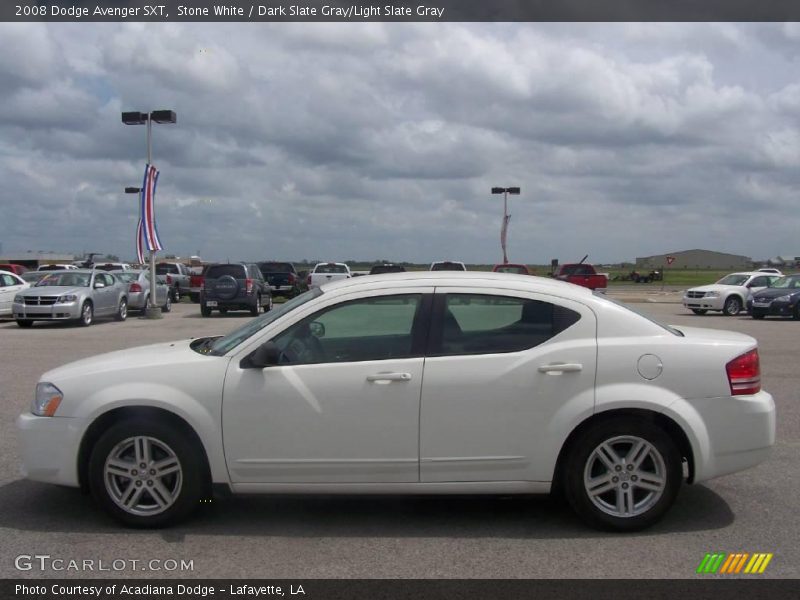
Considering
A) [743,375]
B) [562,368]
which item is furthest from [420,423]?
[743,375]

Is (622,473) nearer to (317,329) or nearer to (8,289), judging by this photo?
(317,329)

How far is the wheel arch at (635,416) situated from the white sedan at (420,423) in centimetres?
1

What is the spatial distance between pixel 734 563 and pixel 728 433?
2.72ft

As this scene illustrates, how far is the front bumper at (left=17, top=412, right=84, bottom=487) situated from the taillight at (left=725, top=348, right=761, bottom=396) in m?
4.09

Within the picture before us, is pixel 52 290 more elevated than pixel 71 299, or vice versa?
pixel 52 290

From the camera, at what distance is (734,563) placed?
448 centimetres

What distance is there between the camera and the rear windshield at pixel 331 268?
37713 mm

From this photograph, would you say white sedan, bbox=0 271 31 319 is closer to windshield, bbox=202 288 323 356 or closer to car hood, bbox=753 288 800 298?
windshield, bbox=202 288 323 356

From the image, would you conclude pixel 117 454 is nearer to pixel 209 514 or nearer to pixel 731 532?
pixel 209 514

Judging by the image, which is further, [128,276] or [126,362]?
[128,276]

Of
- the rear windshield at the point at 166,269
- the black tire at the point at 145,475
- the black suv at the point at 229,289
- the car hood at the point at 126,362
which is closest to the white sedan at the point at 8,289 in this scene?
the black suv at the point at 229,289

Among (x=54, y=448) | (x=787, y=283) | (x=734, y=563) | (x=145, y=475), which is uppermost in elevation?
(x=787, y=283)
